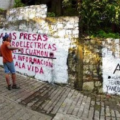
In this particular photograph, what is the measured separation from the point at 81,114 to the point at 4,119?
1883 millimetres

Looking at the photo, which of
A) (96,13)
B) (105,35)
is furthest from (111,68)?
(96,13)

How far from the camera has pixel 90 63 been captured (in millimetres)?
8359

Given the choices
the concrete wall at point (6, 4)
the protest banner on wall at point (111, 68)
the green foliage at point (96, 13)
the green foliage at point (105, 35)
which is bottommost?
the protest banner on wall at point (111, 68)

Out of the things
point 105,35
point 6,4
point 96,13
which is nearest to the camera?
point 105,35

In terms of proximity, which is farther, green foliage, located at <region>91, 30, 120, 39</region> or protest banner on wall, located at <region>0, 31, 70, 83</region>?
protest banner on wall, located at <region>0, 31, 70, 83</region>

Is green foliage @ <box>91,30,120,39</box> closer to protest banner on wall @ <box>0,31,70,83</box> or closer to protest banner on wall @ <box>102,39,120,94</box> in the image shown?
protest banner on wall @ <box>102,39,120,94</box>

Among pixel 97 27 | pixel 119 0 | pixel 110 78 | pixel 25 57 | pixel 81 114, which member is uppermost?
pixel 119 0

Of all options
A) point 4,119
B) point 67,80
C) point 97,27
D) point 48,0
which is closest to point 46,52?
point 67,80

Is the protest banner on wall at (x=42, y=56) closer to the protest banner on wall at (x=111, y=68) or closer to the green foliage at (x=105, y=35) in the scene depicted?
the green foliage at (x=105, y=35)

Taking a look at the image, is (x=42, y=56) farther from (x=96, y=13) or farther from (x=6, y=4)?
(x=6, y=4)

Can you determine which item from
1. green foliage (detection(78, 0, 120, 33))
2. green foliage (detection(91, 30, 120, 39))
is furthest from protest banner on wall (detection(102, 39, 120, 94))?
green foliage (detection(78, 0, 120, 33))

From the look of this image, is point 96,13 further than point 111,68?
Yes

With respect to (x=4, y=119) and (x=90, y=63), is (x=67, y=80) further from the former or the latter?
(x=4, y=119)

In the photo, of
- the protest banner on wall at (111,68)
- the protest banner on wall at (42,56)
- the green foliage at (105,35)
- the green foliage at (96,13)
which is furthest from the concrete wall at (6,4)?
the protest banner on wall at (111,68)
